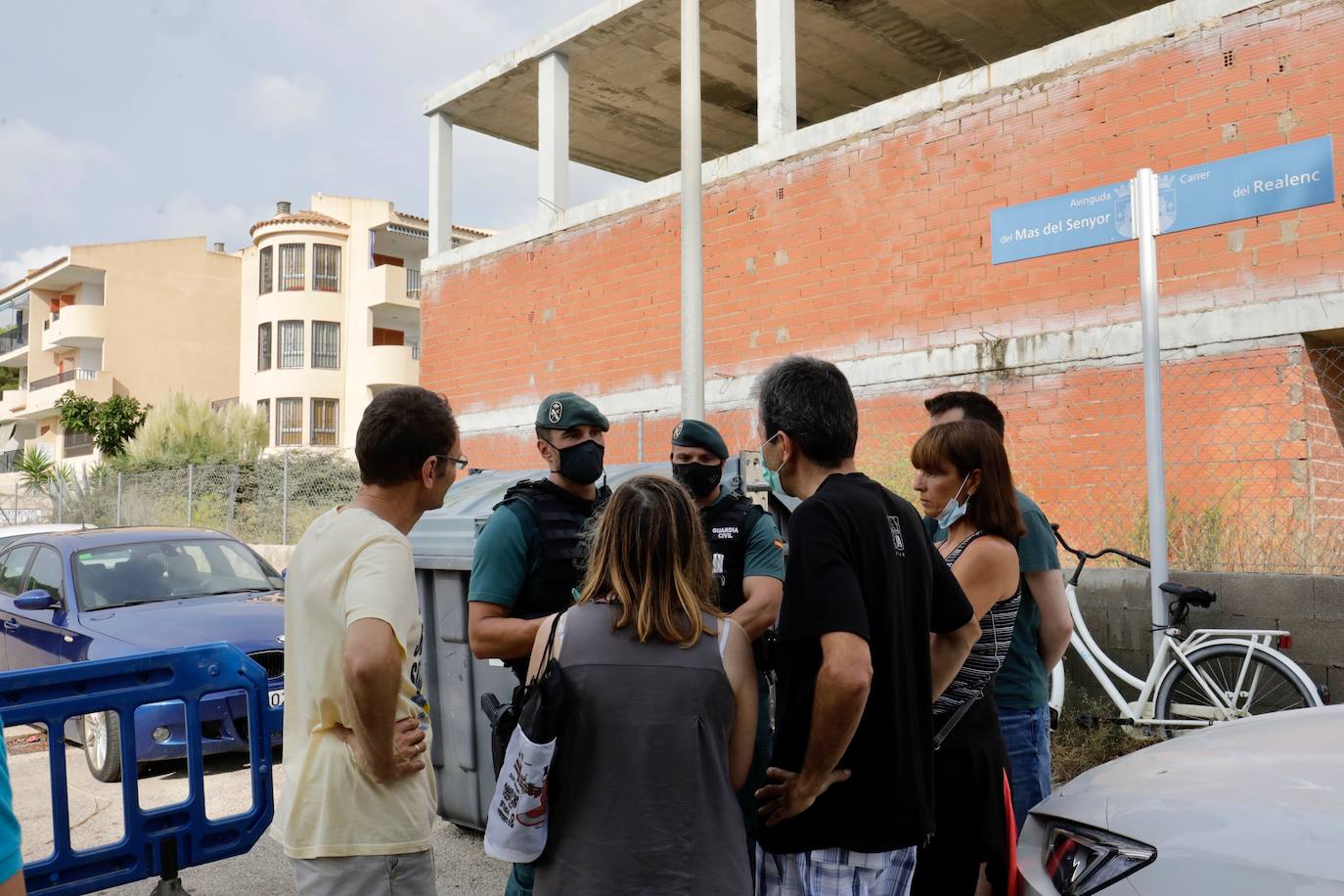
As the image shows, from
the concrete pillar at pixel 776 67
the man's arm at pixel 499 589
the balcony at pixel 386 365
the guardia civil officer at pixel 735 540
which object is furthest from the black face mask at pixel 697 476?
the balcony at pixel 386 365

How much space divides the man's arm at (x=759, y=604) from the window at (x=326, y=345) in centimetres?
3582

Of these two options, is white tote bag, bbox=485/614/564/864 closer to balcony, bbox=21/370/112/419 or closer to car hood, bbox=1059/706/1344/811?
car hood, bbox=1059/706/1344/811

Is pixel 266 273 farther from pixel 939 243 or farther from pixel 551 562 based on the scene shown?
pixel 551 562

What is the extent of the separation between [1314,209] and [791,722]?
303 inches

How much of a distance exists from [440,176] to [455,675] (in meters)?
12.7

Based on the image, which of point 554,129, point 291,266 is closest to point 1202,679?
point 554,129

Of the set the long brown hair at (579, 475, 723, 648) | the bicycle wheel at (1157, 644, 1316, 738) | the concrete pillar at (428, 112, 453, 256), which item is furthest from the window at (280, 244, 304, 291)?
the long brown hair at (579, 475, 723, 648)

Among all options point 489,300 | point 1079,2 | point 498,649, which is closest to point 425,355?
point 489,300

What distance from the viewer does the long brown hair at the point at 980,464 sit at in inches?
115

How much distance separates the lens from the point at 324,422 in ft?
120

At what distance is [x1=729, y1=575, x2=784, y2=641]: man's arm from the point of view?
329cm

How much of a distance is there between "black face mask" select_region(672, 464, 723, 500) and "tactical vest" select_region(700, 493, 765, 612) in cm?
21

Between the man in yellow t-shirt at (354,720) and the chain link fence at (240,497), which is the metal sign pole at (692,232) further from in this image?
the chain link fence at (240,497)

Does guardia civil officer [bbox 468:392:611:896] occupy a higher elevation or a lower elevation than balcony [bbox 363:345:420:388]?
lower
